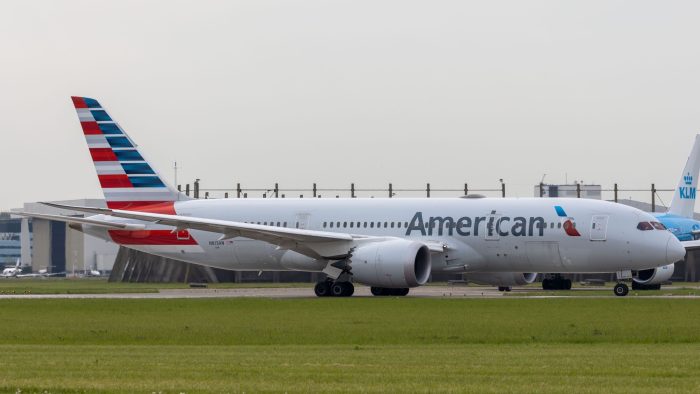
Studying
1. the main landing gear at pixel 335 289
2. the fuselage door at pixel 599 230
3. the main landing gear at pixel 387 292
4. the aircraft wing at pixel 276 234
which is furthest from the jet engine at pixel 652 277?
the main landing gear at pixel 335 289

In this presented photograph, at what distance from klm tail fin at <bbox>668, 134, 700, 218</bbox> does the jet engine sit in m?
14.7

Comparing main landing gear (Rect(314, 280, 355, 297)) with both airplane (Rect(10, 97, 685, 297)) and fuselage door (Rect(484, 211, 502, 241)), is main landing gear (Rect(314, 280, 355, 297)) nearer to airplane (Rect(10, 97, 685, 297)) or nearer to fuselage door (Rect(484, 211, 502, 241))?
airplane (Rect(10, 97, 685, 297))

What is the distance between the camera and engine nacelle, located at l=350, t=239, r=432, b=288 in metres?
50.4

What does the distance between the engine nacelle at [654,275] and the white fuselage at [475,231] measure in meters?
7.03

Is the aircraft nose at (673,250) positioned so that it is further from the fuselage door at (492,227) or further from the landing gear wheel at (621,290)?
the fuselage door at (492,227)

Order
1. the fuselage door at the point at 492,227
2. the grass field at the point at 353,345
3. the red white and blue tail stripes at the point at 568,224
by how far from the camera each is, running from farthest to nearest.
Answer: the fuselage door at the point at 492,227
the red white and blue tail stripes at the point at 568,224
the grass field at the point at 353,345

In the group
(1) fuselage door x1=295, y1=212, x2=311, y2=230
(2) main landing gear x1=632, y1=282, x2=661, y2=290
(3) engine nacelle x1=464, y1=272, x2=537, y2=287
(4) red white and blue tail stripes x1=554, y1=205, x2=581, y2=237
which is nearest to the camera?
(4) red white and blue tail stripes x1=554, y1=205, x2=581, y2=237

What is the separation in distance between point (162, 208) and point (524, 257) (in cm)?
1614

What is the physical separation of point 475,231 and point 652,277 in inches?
409

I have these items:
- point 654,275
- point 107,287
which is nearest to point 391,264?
point 654,275

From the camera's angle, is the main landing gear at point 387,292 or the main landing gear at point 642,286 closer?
the main landing gear at point 387,292

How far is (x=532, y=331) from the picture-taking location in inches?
1213

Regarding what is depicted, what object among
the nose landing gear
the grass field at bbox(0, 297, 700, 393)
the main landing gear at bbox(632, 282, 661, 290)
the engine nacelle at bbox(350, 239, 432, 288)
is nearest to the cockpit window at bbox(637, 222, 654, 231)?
the nose landing gear

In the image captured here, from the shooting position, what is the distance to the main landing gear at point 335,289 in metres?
52.7
